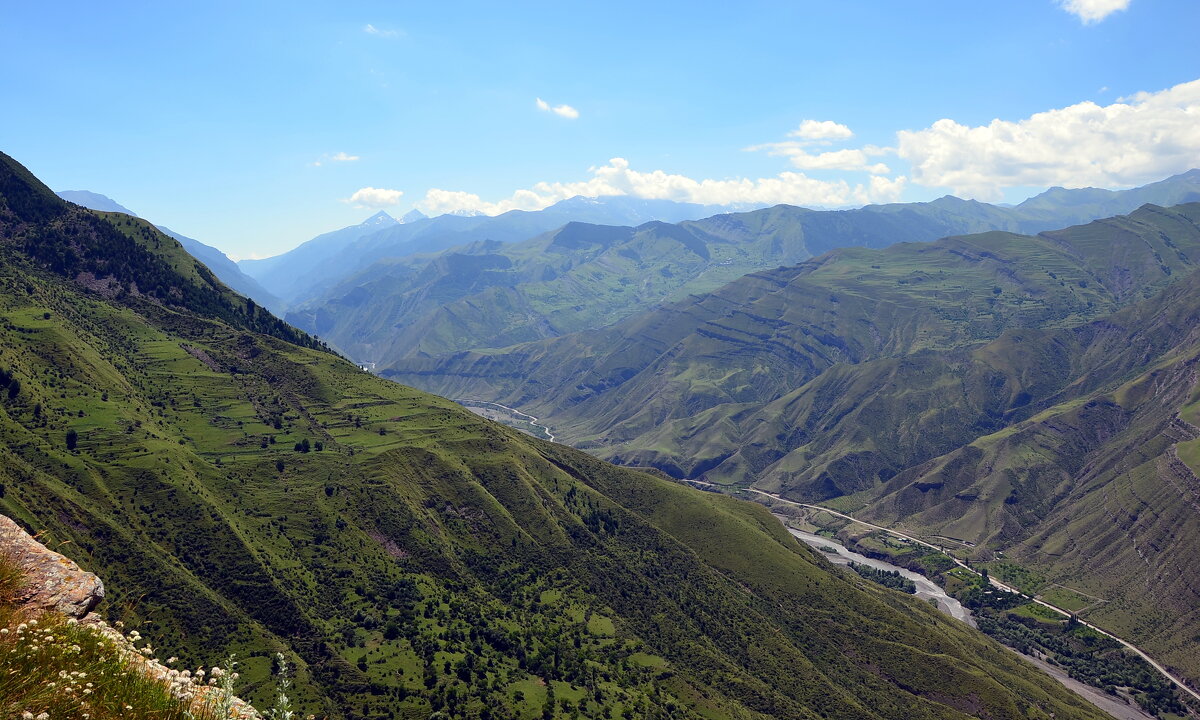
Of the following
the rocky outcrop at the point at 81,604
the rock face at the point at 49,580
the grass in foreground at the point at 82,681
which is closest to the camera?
the grass in foreground at the point at 82,681

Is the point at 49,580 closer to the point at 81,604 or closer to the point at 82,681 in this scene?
the point at 81,604

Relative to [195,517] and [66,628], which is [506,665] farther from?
[66,628]

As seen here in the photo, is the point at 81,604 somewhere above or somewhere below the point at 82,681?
below

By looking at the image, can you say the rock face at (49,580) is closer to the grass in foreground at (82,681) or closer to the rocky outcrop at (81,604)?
the rocky outcrop at (81,604)

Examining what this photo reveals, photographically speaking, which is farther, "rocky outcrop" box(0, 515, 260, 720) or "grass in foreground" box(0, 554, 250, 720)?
"rocky outcrop" box(0, 515, 260, 720)

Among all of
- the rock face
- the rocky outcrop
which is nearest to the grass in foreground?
the rocky outcrop

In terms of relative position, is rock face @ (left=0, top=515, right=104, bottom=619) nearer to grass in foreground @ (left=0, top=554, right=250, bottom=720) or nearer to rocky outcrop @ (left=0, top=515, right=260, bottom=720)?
rocky outcrop @ (left=0, top=515, right=260, bottom=720)

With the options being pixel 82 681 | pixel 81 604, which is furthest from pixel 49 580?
pixel 82 681

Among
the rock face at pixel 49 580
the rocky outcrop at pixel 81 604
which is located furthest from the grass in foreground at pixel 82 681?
the rock face at pixel 49 580
